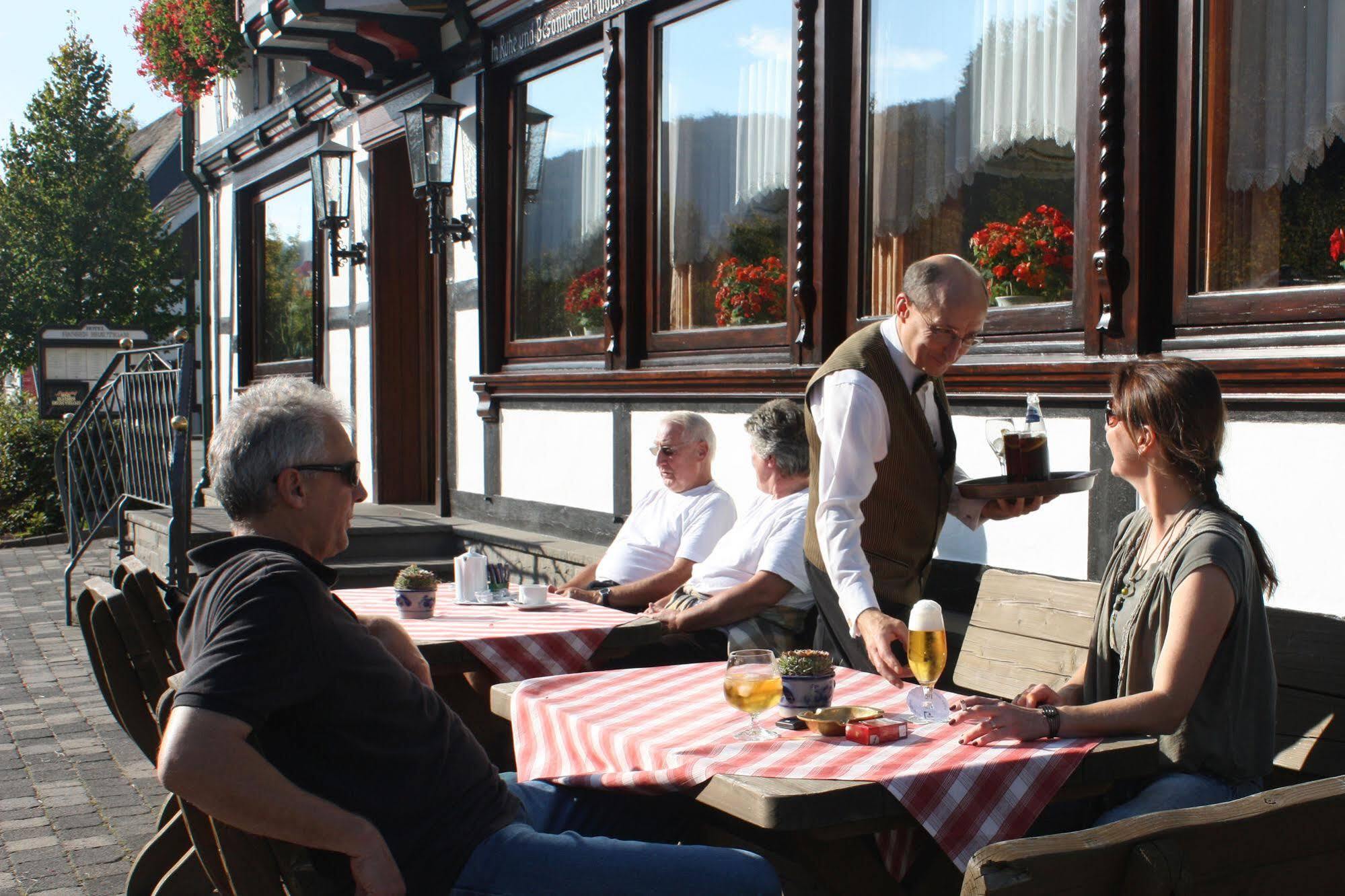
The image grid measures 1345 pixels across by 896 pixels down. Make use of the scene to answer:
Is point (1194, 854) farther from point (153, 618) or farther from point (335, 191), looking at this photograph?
point (335, 191)

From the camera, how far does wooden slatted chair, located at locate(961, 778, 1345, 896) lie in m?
1.36

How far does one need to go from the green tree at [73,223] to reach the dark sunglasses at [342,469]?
23653 millimetres

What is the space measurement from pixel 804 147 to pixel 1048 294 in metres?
1.52

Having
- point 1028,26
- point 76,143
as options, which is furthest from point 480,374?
point 76,143

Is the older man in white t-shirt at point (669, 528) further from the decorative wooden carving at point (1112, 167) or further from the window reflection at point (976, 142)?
the decorative wooden carving at point (1112, 167)

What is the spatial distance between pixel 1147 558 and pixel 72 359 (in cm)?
1436

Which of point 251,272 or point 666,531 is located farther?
point 251,272

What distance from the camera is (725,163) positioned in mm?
6840

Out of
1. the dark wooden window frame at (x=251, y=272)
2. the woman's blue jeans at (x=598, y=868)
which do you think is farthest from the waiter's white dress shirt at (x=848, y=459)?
the dark wooden window frame at (x=251, y=272)

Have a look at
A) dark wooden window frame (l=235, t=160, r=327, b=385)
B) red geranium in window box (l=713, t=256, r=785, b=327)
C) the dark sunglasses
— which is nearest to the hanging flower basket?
dark wooden window frame (l=235, t=160, r=327, b=385)

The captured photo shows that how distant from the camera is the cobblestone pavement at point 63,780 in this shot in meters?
4.32

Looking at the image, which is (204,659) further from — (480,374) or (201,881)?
(480,374)

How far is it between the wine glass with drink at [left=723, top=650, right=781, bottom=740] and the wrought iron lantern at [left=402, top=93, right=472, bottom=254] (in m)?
6.24

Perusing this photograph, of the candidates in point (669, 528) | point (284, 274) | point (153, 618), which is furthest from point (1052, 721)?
point (284, 274)
